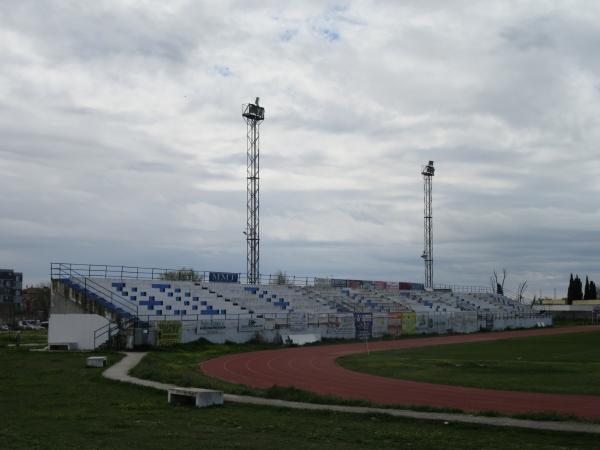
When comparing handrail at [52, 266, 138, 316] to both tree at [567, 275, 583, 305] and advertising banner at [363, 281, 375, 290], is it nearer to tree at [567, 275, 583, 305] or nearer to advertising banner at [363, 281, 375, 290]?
advertising banner at [363, 281, 375, 290]

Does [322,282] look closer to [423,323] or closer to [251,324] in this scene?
[423,323]

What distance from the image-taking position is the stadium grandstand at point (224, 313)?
4259 cm

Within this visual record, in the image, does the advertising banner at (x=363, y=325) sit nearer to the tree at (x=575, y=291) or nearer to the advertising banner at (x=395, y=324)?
the advertising banner at (x=395, y=324)

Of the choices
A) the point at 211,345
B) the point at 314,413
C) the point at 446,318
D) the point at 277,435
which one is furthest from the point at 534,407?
the point at 446,318

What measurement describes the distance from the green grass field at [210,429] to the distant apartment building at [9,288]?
404 ft

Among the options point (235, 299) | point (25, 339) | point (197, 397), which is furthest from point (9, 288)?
point (197, 397)

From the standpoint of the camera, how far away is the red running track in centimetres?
1947

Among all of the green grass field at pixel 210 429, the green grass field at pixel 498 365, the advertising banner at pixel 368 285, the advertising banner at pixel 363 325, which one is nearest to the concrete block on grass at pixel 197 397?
the green grass field at pixel 210 429

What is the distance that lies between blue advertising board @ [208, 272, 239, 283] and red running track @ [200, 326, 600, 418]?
2091 centimetres

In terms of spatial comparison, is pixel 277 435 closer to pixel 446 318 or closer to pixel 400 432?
pixel 400 432

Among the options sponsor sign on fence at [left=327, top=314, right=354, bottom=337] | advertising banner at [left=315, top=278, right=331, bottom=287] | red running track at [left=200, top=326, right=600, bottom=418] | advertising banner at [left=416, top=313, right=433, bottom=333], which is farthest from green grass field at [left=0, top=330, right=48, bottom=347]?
advertising banner at [left=416, top=313, right=433, bottom=333]

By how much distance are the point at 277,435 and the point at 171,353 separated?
89.0 ft

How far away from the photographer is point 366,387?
81.6 ft

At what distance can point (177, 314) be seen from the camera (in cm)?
4953
